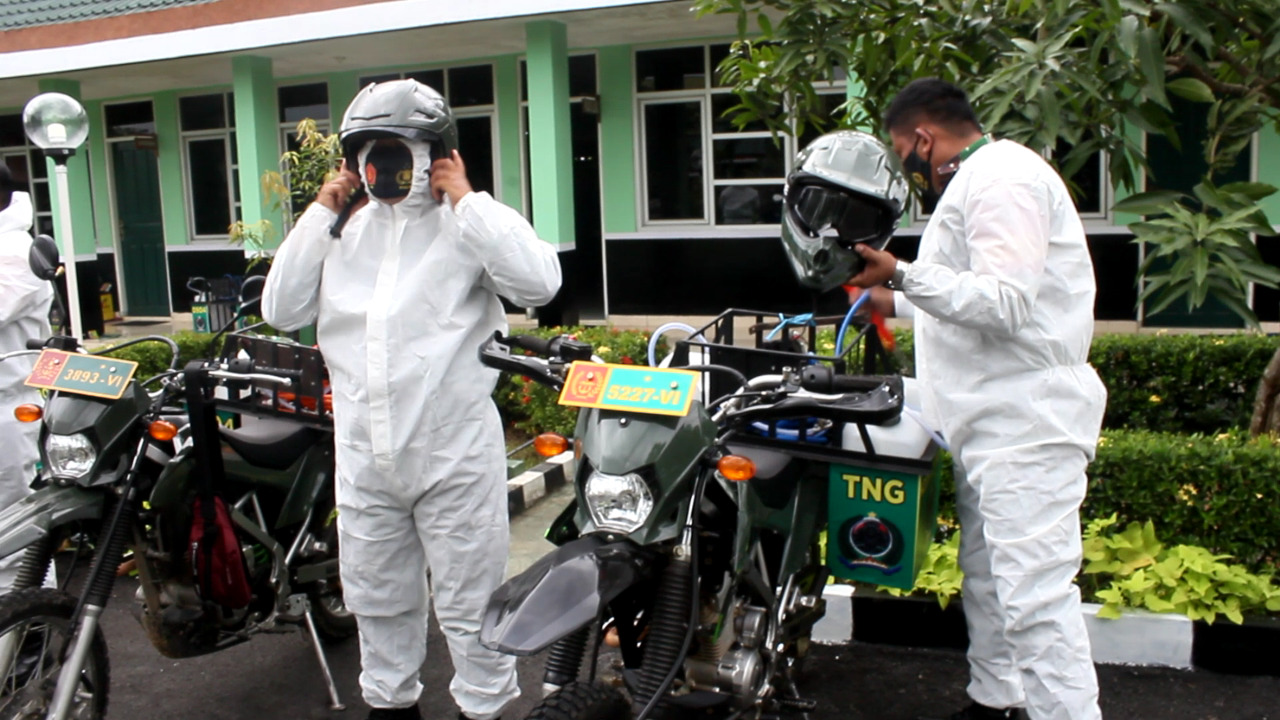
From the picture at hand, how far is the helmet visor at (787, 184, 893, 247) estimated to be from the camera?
9.70 feet

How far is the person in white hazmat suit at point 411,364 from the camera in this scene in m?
3.02

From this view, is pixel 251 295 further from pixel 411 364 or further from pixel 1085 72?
pixel 1085 72

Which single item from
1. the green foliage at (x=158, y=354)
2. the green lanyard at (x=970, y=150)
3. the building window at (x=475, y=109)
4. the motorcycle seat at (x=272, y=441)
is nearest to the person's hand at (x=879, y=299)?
the green lanyard at (x=970, y=150)

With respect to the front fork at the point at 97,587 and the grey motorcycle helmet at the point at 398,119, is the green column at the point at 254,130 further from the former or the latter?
the grey motorcycle helmet at the point at 398,119

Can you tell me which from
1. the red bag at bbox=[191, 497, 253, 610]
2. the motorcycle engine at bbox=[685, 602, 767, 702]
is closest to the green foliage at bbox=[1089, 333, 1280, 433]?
the motorcycle engine at bbox=[685, 602, 767, 702]

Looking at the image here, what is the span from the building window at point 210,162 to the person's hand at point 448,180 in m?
12.4

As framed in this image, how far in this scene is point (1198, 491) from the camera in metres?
Result: 4.08

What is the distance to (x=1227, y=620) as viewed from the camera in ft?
12.5

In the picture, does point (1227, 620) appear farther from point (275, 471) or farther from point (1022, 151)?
point (275, 471)

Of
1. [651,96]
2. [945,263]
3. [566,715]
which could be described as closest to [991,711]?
[945,263]

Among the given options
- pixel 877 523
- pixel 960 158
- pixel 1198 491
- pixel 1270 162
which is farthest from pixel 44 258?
pixel 1270 162

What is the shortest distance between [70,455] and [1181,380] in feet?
17.6

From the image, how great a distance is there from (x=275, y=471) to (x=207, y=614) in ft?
1.83

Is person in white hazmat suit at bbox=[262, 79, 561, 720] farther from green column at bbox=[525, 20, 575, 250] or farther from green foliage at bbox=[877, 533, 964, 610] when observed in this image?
green column at bbox=[525, 20, 575, 250]
